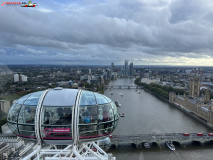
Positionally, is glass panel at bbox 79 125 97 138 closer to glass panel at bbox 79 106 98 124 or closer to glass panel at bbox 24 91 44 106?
glass panel at bbox 79 106 98 124

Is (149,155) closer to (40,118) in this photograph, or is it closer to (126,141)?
(126,141)

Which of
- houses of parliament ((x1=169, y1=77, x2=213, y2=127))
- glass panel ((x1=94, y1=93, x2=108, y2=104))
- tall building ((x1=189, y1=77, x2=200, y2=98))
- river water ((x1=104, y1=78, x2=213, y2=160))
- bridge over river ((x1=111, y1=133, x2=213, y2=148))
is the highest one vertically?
glass panel ((x1=94, y1=93, x2=108, y2=104))

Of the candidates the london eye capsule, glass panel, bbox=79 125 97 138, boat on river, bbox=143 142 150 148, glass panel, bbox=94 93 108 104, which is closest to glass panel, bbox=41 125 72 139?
the london eye capsule

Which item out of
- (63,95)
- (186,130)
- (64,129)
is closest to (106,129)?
(64,129)

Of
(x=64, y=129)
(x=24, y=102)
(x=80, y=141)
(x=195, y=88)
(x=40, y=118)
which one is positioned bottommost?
(x=195, y=88)

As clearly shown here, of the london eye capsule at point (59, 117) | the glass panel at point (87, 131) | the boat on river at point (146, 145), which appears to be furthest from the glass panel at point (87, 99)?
the boat on river at point (146, 145)

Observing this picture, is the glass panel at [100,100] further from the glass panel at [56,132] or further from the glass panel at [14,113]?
the glass panel at [14,113]
